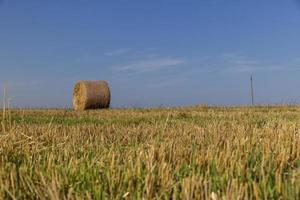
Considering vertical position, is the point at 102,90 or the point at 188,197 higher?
the point at 102,90

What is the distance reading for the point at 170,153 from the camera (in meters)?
3.56

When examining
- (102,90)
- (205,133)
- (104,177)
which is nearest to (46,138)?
(205,133)

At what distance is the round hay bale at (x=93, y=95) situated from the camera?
20734mm

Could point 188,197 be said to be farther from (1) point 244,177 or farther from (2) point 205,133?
(2) point 205,133

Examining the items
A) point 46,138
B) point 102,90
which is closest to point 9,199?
point 46,138

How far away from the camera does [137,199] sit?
2.34m

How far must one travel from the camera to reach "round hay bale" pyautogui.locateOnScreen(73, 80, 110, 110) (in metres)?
20.7

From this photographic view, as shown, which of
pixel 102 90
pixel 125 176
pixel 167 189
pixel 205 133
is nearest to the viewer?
pixel 167 189

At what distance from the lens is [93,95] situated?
68.4 feet

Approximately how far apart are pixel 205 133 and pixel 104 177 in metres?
2.94

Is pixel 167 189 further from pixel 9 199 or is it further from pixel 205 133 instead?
pixel 205 133

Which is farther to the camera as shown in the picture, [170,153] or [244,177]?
[170,153]

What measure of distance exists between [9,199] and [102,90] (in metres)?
18.5

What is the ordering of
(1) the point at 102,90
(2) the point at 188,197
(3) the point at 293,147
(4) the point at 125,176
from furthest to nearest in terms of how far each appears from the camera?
(1) the point at 102,90
(3) the point at 293,147
(4) the point at 125,176
(2) the point at 188,197
